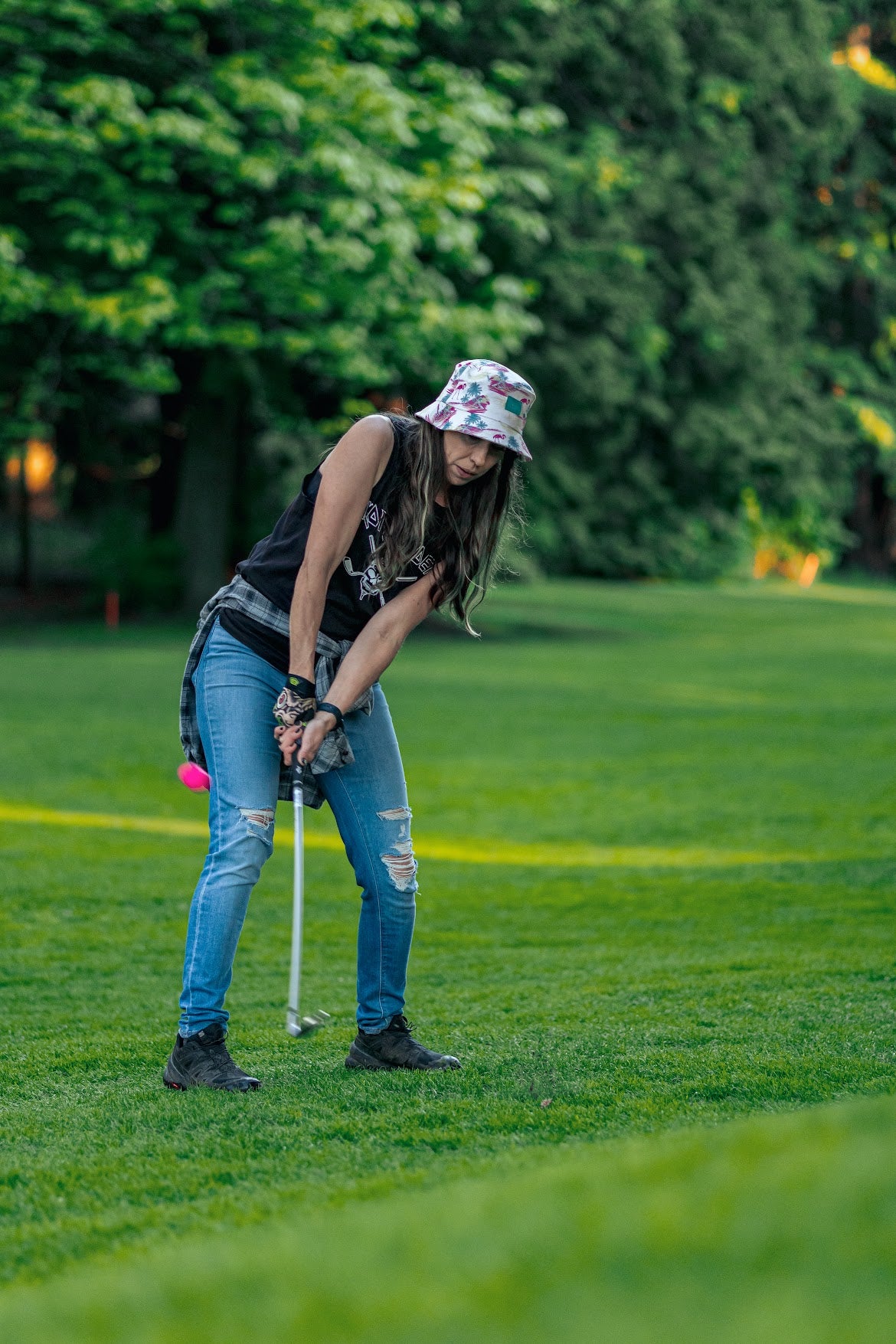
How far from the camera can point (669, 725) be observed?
17078 millimetres

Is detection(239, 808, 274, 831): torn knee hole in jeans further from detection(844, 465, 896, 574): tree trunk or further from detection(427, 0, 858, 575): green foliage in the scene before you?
detection(844, 465, 896, 574): tree trunk

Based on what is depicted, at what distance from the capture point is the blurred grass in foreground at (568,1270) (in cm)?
254

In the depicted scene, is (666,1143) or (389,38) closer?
(666,1143)

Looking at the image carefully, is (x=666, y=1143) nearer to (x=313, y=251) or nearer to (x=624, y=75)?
(x=313, y=251)

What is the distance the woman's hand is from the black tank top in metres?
0.21

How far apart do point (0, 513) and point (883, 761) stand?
3375 cm

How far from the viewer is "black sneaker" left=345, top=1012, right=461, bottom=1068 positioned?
5.23 m

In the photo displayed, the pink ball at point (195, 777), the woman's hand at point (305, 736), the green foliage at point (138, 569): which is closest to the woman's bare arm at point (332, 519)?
the woman's hand at point (305, 736)

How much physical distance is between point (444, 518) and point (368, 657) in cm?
45

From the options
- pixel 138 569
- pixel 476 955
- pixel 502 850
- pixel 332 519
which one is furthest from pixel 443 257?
pixel 332 519

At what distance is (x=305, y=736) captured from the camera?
4.91 m

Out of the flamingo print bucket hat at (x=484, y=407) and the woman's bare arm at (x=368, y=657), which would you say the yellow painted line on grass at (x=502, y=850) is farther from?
the flamingo print bucket hat at (x=484, y=407)

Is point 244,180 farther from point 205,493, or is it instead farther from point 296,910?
point 296,910

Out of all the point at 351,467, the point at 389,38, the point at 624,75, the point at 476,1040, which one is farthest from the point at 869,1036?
the point at 624,75
